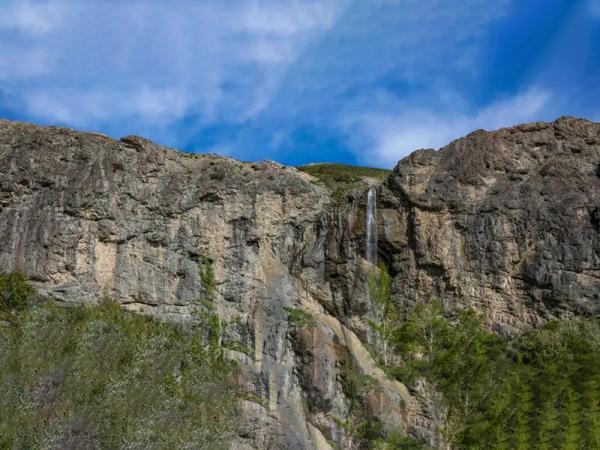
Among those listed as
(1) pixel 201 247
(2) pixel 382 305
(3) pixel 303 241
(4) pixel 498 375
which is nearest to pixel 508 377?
(4) pixel 498 375

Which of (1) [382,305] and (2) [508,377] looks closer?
(2) [508,377]

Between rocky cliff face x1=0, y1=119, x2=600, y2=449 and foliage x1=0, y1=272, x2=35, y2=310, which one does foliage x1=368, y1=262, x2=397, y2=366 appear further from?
foliage x1=0, y1=272, x2=35, y2=310

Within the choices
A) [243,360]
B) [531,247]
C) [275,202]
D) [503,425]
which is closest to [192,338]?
[243,360]

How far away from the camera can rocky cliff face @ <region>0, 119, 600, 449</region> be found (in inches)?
1656

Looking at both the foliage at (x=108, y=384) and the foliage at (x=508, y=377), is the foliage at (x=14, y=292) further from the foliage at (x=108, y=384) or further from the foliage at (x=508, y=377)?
the foliage at (x=508, y=377)

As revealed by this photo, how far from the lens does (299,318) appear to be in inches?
1709

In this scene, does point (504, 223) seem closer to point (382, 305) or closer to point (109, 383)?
point (382, 305)

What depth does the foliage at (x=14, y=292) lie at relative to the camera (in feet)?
133

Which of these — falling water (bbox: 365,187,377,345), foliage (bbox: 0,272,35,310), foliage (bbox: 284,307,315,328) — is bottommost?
foliage (bbox: 284,307,315,328)

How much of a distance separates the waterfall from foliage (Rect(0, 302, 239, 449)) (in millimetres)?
11040

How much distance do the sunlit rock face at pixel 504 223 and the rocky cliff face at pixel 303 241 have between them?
3.3 inches


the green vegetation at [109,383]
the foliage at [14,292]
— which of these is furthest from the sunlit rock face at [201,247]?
the green vegetation at [109,383]

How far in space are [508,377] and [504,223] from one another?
30.0 ft

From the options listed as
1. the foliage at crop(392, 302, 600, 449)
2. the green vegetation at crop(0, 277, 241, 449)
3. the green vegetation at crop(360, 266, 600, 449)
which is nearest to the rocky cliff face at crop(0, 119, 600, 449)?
the green vegetation at crop(360, 266, 600, 449)
